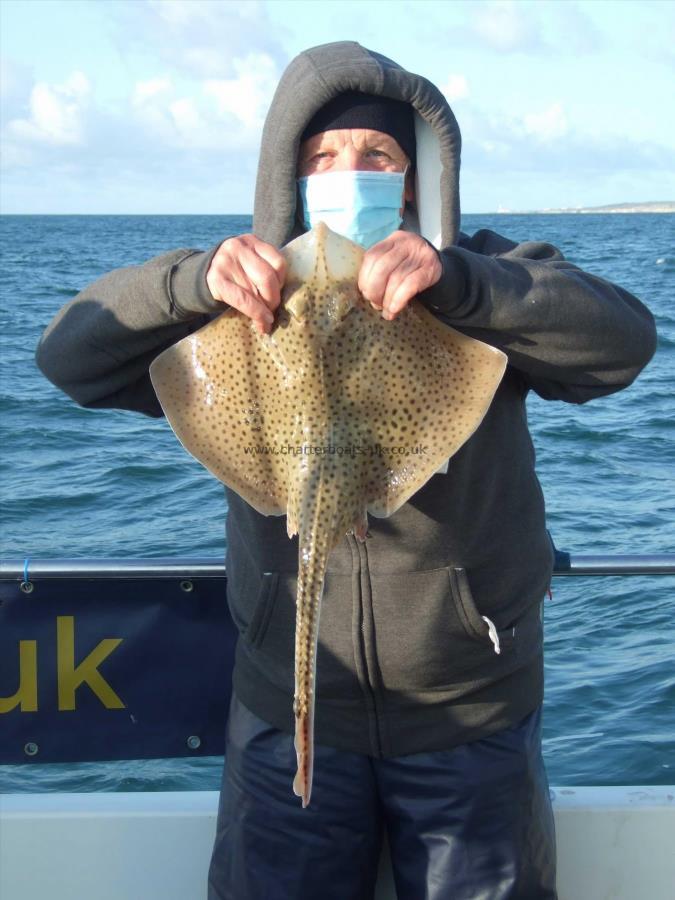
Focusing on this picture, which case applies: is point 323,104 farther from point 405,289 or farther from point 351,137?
point 405,289

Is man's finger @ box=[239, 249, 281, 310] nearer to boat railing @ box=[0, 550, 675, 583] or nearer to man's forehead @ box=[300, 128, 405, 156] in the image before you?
Answer: man's forehead @ box=[300, 128, 405, 156]

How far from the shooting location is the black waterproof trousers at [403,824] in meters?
2.51

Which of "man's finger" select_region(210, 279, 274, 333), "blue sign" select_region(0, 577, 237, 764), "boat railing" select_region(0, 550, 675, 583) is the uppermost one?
"man's finger" select_region(210, 279, 274, 333)

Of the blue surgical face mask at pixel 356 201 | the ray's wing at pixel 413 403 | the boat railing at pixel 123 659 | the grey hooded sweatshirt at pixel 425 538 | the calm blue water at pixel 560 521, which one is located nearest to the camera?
the ray's wing at pixel 413 403

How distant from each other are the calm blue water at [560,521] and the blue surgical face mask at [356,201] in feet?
15.1

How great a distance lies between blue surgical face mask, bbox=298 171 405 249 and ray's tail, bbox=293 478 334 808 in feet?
2.51

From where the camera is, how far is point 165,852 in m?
3.24

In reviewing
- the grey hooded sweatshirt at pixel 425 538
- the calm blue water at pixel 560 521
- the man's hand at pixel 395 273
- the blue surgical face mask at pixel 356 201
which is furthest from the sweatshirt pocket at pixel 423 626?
the calm blue water at pixel 560 521

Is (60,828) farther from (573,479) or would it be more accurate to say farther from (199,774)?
(573,479)

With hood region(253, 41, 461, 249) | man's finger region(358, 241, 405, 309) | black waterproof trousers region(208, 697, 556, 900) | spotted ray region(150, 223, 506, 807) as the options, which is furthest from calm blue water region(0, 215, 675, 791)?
man's finger region(358, 241, 405, 309)

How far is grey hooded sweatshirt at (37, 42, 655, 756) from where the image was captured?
8.04 ft

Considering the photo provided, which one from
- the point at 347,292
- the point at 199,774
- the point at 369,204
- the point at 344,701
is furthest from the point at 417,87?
the point at 199,774

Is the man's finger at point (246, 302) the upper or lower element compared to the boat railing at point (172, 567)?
upper

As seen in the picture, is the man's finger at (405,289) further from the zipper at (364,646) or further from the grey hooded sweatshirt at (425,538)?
the zipper at (364,646)
